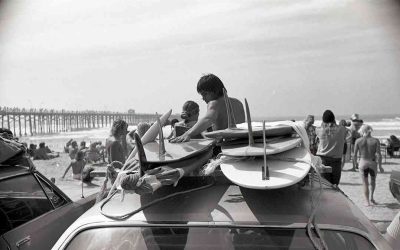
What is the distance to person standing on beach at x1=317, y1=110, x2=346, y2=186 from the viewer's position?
828cm

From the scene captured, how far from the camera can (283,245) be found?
206 centimetres

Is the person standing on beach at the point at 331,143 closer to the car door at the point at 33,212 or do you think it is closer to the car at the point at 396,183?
the car door at the point at 33,212

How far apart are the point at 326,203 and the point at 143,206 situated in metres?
0.94

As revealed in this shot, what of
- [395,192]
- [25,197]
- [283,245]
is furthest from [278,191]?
[25,197]

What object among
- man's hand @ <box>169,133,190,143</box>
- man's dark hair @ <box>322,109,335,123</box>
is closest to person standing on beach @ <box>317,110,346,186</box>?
man's dark hair @ <box>322,109,335,123</box>

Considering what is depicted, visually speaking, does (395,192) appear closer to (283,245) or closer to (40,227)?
(283,245)

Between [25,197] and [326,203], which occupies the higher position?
A: [326,203]

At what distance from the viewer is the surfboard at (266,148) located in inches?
87.8

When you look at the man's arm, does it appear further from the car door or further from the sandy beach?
the sandy beach

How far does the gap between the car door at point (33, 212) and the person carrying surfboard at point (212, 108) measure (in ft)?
4.98

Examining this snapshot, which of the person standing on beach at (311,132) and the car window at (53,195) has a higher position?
the person standing on beach at (311,132)

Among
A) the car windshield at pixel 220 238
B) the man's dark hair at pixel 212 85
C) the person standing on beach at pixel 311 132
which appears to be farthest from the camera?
the person standing on beach at pixel 311 132

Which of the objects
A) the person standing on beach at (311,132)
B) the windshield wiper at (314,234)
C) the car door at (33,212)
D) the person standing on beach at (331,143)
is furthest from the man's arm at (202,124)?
the person standing on beach at (311,132)

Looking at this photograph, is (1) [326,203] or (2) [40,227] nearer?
(1) [326,203]
